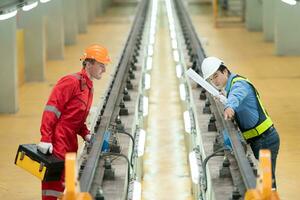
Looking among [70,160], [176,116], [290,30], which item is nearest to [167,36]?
[290,30]

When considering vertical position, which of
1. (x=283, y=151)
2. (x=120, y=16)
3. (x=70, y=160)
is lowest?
(x=120, y=16)

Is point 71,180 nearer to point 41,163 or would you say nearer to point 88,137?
point 41,163

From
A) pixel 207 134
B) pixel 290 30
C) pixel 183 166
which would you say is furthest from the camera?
pixel 290 30

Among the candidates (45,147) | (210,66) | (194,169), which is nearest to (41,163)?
(45,147)

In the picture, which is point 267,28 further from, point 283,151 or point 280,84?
point 283,151

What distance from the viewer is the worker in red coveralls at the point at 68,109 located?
7133mm

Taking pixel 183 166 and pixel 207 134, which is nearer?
pixel 207 134

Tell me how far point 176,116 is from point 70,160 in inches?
390

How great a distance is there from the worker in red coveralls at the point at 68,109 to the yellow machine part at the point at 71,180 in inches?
91.0

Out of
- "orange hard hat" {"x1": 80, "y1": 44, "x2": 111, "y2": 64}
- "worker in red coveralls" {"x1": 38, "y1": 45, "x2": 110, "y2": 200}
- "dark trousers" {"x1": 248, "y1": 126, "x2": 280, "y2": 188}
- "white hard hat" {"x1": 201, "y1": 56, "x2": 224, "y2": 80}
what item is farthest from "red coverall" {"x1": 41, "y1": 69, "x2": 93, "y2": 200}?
"dark trousers" {"x1": 248, "y1": 126, "x2": 280, "y2": 188}

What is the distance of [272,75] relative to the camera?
18688 millimetres

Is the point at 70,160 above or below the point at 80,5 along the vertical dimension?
above

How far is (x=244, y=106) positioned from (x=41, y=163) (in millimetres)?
1916

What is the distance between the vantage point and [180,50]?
17031 mm
